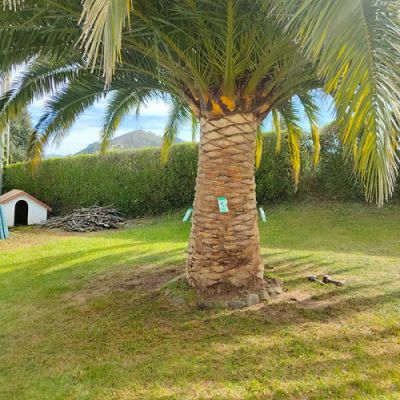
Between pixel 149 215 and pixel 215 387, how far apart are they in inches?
498

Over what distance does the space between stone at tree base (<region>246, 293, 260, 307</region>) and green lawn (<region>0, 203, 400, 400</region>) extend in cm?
15

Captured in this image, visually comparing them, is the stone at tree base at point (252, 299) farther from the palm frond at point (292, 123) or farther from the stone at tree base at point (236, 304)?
the palm frond at point (292, 123)

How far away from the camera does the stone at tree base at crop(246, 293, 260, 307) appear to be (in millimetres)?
4281

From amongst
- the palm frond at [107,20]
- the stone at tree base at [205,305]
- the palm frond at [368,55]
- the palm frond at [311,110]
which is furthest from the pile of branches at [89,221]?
the palm frond at [368,55]

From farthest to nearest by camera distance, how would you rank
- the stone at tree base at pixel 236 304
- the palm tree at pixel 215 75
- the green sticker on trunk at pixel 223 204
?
the green sticker on trunk at pixel 223 204
the stone at tree base at pixel 236 304
the palm tree at pixel 215 75

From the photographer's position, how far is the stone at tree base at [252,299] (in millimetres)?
4281

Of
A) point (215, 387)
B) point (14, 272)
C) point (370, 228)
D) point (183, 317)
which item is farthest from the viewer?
point (370, 228)

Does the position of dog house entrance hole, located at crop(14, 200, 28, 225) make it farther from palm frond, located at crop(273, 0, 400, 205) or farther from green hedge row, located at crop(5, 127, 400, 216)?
palm frond, located at crop(273, 0, 400, 205)

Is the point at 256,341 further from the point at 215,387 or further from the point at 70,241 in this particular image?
the point at 70,241

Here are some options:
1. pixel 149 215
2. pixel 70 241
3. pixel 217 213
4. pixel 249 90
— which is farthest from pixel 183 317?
pixel 149 215

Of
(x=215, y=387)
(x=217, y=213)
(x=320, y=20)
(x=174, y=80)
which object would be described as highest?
(x=174, y=80)

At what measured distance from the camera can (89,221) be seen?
1372cm

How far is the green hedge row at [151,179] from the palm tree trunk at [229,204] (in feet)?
27.3

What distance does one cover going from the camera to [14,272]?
21.6 ft
